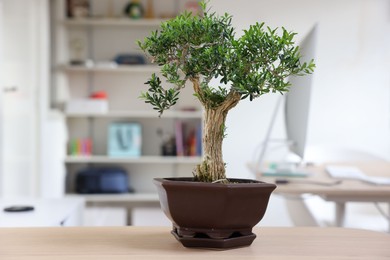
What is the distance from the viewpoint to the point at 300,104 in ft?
6.74

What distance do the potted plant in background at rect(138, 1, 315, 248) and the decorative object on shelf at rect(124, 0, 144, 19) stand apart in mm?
4391

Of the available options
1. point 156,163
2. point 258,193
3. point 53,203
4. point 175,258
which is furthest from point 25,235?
point 156,163

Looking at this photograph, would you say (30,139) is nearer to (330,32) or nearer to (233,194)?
(330,32)

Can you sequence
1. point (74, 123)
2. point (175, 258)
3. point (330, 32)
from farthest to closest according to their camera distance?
1. point (74, 123)
2. point (330, 32)
3. point (175, 258)

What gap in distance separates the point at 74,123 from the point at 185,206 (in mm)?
4768

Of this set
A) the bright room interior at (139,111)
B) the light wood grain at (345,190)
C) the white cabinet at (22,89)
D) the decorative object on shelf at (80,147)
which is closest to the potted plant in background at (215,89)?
the bright room interior at (139,111)

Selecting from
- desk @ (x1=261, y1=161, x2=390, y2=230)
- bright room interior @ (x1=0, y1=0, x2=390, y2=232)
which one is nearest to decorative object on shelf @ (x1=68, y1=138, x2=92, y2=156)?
bright room interior @ (x1=0, y1=0, x2=390, y2=232)

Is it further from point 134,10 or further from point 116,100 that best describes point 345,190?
point 116,100

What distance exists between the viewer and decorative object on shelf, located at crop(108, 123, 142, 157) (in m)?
5.39

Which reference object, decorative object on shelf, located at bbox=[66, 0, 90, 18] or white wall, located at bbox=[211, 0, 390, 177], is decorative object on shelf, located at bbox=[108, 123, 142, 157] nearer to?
decorative object on shelf, located at bbox=[66, 0, 90, 18]

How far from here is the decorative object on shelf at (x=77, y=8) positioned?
542 cm

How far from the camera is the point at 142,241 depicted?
107 cm

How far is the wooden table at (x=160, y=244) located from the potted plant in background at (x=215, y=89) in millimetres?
44

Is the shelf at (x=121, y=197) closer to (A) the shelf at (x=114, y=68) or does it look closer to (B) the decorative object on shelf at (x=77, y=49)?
(A) the shelf at (x=114, y=68)
